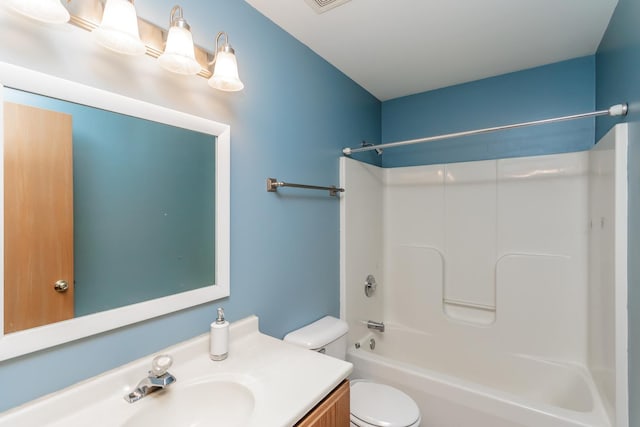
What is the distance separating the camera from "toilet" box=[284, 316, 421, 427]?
1.42 m

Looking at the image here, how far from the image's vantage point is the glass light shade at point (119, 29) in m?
0.85

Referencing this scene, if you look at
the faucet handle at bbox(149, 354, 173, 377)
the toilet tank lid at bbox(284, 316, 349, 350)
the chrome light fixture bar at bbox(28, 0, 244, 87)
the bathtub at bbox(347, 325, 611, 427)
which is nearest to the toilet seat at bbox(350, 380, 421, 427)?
the bathtub at bbox(347, 325, 611, 427)

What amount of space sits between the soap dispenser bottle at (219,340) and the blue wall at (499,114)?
2.07 meters

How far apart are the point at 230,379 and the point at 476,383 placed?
1.66 meters

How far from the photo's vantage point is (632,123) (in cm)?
128

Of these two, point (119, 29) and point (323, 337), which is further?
point (323, 337)

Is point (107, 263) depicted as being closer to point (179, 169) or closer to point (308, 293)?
point (179, 169)

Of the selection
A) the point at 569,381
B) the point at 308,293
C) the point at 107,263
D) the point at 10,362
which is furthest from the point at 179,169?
the point at 569,381

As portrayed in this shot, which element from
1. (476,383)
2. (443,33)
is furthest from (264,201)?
(476,383)

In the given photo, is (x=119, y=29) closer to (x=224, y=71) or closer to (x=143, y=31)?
(x=143, y=31)

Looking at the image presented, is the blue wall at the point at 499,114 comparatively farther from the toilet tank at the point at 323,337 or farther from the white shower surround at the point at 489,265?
the toilet tank at the point at 323,337

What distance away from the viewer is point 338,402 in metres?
1.04

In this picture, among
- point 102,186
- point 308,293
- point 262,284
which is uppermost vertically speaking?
point 102,186

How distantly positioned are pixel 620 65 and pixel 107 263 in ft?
7.74
